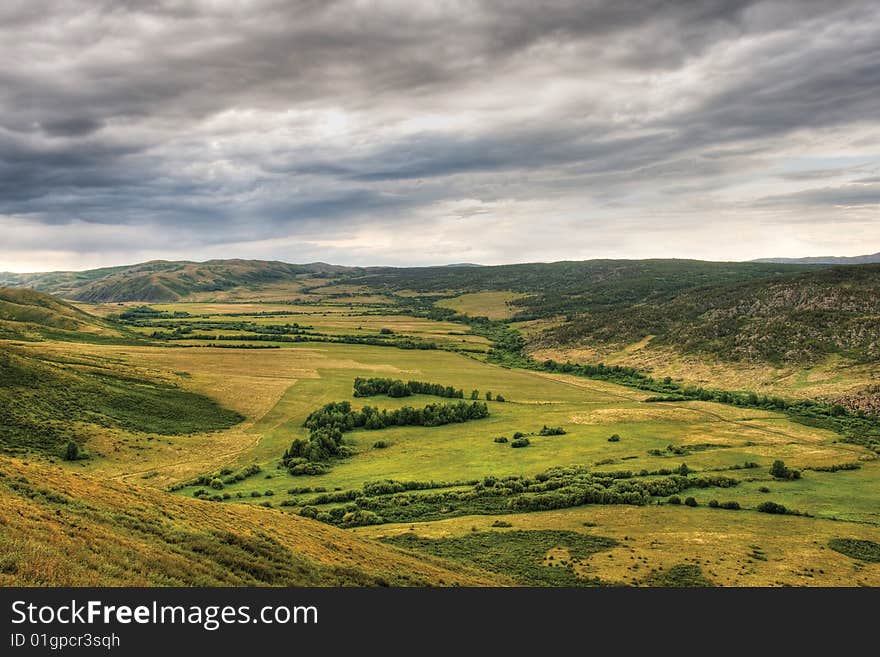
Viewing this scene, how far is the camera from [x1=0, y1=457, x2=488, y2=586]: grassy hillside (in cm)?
2273

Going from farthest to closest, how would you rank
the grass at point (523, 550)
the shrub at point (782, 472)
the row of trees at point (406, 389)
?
the row of trees at point (406, 389)
the shrub at point (782, 472)
the grass at point (523, 550)

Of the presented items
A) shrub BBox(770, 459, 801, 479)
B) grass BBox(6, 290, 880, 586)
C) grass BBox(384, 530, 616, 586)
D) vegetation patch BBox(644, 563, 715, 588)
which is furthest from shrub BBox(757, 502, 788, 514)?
grass BBox(384, 530, 616, 586)

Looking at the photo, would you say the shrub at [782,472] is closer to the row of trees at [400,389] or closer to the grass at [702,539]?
the grass at [702,539]

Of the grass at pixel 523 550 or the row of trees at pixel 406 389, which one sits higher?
the row of trees at pixel 406 389

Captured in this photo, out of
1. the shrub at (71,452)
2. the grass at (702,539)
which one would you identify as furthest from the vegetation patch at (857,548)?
the shrub at (71,452)

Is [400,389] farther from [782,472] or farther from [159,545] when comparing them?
[159,545]

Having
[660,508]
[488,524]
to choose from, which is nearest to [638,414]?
[660,508]

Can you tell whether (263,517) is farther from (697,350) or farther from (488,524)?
(697,350)

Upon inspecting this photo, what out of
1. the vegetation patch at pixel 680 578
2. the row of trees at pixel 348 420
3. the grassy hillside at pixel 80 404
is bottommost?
the row of trees at pixel 348 420

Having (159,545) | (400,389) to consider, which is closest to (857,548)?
(159,545)

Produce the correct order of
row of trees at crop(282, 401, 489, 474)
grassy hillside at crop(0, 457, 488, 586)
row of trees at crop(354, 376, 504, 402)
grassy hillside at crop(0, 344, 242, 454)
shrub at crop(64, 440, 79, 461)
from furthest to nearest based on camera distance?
row of trees at crop(354, 376, 504, 402), row of trees at crop(282, 401, 489, 474), grassy hillside at crop(0, 344, 242, 454), shrub at crop(64, 440, 79, 461), grassy hillside at crop(0, 457, 488, 586)

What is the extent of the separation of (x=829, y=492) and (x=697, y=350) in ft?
426

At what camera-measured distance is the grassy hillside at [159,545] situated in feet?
74.6

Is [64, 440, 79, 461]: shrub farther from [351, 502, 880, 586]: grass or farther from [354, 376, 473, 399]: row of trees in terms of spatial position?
[354, 376, 473, 399]: row of trees
